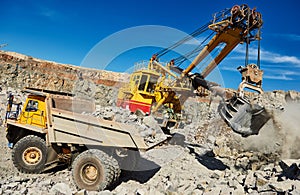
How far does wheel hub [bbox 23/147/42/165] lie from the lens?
5203mm

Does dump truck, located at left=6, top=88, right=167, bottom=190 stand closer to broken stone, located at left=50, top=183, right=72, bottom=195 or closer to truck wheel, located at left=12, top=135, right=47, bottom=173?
truck wheel, located at left=12, top=135, right=47, bottom=173

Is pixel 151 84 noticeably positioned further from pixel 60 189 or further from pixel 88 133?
pixel 60 189

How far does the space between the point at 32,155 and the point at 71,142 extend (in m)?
1.18

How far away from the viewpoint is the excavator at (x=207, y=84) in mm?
5406

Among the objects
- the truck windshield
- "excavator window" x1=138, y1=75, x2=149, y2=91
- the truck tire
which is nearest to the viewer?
the truck tire

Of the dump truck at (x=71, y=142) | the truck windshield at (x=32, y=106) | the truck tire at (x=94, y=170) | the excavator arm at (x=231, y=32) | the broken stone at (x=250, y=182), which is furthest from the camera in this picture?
the excavator arm at (x=231, y=32)

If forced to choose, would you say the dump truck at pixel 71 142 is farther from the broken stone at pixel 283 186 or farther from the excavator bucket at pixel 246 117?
the broken stone at pixel 283 186

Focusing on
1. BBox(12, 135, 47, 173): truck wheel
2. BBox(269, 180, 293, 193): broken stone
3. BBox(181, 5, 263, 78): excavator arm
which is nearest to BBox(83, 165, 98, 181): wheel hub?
BBox(12, 135, 47, 173): truck wheel

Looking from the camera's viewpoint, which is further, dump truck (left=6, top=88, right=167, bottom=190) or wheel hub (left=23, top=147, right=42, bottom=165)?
wheel hub (left=23, top=147, right=42, bottom=165)

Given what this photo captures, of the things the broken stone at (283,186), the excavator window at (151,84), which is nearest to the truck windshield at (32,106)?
the broken stone at (283,186)

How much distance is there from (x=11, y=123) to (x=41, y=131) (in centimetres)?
99

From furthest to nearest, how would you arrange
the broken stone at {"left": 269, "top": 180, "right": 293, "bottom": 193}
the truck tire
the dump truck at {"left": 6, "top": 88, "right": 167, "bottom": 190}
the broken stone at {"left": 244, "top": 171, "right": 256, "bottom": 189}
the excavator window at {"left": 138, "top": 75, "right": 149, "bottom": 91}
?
the excavator window at {"left": 138, "top": 75, "right": 149, "bottom": 91} → the dump truck at {"left": 6, "top": 88, "right": 167, "bottom": 190} → the truck tire → the broken stone at {"left": 244, "top": 171, "right": 256, "bottom": 189} → the broken stone at {"left": 269, "top": 180, "right": 293, "bottom": 193}

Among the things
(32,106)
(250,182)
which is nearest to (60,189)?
(32,106)

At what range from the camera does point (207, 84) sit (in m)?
8.18
